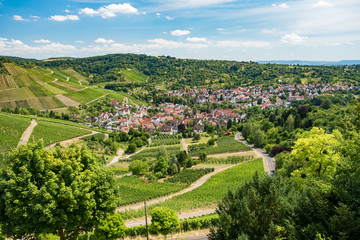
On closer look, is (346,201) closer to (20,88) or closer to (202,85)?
(20,88)

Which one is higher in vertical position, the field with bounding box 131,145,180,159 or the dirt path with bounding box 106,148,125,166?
the field with bounding box 131,145,180,159

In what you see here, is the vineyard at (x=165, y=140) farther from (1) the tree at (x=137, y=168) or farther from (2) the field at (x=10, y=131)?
(2) the field at (x=10, y=131)

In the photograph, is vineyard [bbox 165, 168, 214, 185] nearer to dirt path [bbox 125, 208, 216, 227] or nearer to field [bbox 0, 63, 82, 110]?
dirt path [bbox 125, 208, 216, 227]

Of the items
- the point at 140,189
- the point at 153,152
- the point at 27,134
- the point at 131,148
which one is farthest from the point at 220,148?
the point at 27,134

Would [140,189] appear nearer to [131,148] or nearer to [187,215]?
[187,215]

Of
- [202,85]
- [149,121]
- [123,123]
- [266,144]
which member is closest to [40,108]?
[123,123]

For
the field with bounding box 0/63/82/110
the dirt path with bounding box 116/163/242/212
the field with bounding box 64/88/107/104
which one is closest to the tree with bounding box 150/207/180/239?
the dirt path with bounding box 116/163/242/212

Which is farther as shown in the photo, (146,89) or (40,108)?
(146,89)
